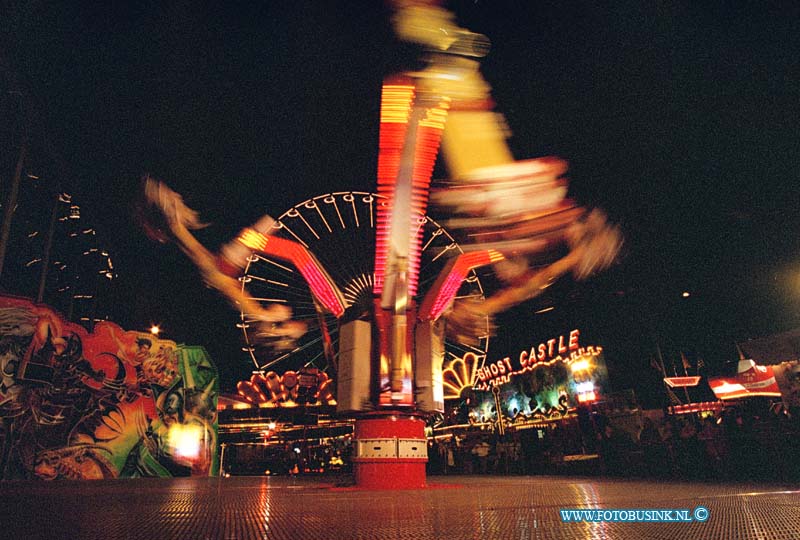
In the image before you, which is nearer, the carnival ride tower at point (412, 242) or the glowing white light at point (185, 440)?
the carnival ride tower at point (412, 242)

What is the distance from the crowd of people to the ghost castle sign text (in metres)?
8.65

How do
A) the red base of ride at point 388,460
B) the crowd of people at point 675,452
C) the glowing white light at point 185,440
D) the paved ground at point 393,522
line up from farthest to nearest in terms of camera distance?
the glowing white light at point 185,440, the crowd of people at point 675,452, the red base of ride at point 388,460, the paved ground at point 393,522

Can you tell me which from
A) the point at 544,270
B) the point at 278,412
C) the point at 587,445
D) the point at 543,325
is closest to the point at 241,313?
the point at 544,270

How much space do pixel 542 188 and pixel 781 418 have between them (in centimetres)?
950

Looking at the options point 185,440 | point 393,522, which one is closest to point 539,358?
point 185,440

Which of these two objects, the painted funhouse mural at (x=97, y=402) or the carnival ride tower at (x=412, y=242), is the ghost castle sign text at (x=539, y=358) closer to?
the painted funhouse mural at (x=97, y=402)

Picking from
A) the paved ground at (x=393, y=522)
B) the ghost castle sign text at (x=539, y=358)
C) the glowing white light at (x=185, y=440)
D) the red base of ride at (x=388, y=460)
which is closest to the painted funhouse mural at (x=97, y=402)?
the glowing white light at (x=185, y=440)

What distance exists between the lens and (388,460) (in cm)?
956

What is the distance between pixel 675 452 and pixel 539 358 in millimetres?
19803

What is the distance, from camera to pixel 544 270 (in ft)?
45.0

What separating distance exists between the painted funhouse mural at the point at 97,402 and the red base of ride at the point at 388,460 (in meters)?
19.3

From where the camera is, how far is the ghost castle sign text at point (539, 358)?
3084 centimetres

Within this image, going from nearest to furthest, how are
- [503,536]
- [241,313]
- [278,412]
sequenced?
[503,536] < [241,313] < [278,412]

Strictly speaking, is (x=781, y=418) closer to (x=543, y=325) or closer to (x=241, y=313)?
(x=241, y=313)
